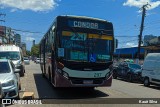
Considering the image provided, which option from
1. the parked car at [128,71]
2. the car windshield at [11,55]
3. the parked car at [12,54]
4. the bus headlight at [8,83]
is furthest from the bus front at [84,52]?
the car windshield at [11,55]

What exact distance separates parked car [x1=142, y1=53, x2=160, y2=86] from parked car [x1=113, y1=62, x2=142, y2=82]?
3066 mm

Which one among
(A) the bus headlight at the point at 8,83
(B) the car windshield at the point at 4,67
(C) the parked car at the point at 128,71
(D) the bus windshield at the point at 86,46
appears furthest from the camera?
(C) the parked car at the point at 128,71

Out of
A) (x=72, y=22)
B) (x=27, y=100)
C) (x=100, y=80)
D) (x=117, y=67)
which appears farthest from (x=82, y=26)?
(x=117, y=67)

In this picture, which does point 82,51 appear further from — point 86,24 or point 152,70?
point 152,70

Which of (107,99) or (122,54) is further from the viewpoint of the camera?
(122,54)

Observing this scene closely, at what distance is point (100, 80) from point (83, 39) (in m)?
2.01

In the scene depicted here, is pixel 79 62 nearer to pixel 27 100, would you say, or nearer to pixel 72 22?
pixel 72 22

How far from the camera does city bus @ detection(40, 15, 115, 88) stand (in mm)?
14000

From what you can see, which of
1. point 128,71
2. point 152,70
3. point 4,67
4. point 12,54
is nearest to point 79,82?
point 4,67

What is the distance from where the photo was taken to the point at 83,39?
14484mm

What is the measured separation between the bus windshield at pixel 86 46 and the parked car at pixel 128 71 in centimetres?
1224

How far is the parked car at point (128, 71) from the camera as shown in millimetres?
26484

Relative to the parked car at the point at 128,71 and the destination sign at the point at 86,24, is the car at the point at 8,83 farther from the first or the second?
the parked car at the point at 128,71

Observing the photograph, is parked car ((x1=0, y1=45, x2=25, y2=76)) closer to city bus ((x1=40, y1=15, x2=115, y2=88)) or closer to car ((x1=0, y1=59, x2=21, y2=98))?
city bus ((x1=40, y1=15, x2=115, y2=88))
